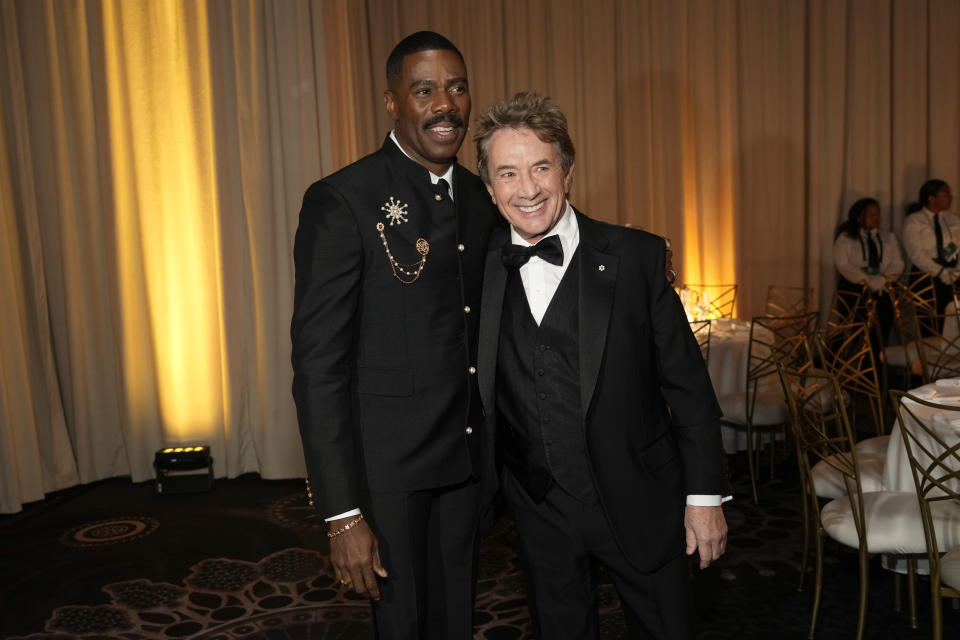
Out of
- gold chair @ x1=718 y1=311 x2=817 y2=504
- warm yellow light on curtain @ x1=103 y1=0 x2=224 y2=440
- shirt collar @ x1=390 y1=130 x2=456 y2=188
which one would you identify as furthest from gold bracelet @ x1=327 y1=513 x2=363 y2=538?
warm yellow light on curtain @ x1=103 y1=0 x2=224 y2=440

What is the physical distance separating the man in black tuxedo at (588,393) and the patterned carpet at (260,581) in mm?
1476

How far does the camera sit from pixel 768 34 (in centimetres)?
802

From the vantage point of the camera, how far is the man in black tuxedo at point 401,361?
1959mm

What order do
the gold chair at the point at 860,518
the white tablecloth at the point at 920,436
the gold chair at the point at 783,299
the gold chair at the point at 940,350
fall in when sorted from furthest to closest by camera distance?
the gold chair at the point at 783,299 < the gold chair at the point at 940,350 < the white tablecloth at the point at 920,436 < the gold chair at the point at 860,518

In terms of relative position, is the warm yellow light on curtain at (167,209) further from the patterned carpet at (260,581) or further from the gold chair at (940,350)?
→ the gold chair at (940,350)

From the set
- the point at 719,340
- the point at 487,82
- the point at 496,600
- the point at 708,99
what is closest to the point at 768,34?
the point at 708,99

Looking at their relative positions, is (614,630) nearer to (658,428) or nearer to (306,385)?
(658,428)

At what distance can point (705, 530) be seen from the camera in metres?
1.99

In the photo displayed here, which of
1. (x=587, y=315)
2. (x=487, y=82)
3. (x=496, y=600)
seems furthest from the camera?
(x=487, y=82)

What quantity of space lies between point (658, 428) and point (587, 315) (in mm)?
319

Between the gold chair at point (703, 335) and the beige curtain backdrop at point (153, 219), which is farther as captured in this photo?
the beige curtain backdrop at point (153, 219)

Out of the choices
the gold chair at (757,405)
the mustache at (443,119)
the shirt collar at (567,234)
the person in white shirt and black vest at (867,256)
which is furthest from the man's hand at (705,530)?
the person in white shirt and black vest at (867,256)

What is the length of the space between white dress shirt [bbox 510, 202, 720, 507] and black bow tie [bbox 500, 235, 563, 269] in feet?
0.10

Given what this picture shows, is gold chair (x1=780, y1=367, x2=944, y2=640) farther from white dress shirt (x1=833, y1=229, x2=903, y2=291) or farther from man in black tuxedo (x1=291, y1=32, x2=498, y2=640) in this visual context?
white dress shirt (x1=833, y1=229, x2=903, y2=291)
